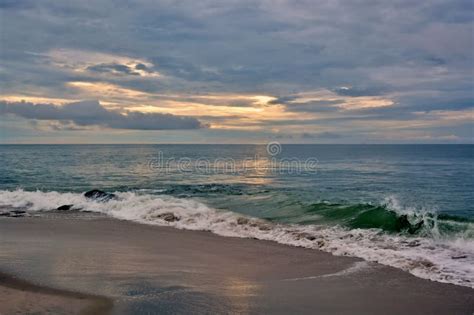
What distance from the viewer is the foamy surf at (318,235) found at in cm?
1156

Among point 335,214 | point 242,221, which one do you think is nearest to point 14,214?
point 242,221

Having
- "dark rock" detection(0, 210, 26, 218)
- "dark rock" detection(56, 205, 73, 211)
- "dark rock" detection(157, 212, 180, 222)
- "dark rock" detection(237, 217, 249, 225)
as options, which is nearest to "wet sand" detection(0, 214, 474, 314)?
"dark rock" detection(237, 217, 249, 225)

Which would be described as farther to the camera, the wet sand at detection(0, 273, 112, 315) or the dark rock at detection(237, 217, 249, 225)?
the dark rock at detection(237, 217, 249, 225)

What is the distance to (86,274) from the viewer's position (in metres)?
10.2

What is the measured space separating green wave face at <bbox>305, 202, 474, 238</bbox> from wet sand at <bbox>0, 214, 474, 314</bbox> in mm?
4400

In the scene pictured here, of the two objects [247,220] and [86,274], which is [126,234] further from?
[86,274]

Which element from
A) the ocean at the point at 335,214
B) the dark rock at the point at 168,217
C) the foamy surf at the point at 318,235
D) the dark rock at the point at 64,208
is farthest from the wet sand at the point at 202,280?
the dark rock at the point at 64,208

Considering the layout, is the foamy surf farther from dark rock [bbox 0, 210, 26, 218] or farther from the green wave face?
dark rock [bbox 0, 210, 26, 218]

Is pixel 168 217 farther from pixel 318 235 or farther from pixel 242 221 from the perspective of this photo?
pixel 318 235

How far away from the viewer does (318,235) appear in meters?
15.8

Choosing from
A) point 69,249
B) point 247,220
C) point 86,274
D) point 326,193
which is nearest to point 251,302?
point 86,274

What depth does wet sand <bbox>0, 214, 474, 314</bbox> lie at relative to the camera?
8.33 m

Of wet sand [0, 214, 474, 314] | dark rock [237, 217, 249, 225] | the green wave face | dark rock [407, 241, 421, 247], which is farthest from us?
dark rock [237, 217, 249, 225]

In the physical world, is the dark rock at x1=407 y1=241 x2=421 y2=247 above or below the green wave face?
below
